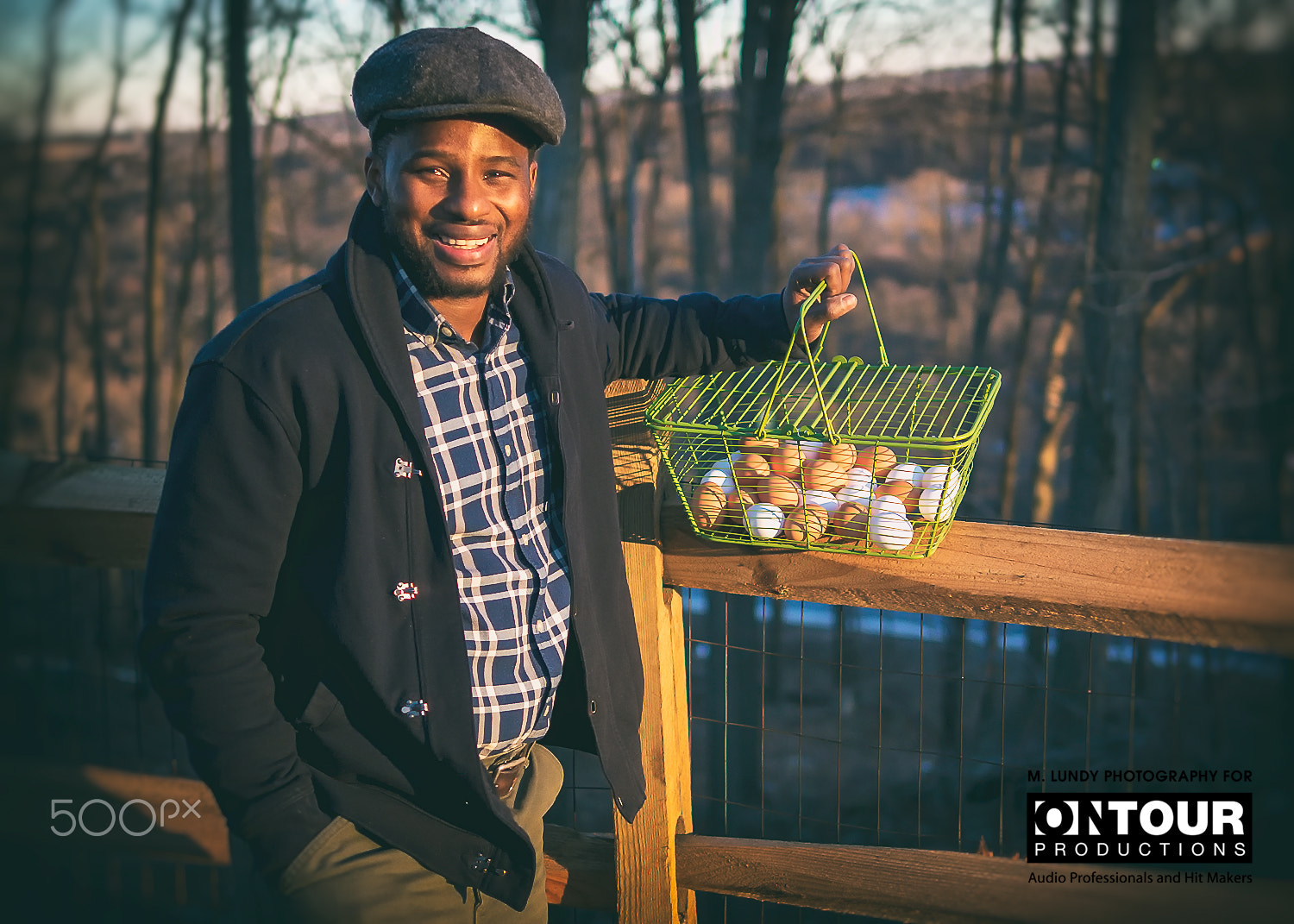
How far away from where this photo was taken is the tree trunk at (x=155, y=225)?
998 centimetres

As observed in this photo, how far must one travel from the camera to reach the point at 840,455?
2.01m

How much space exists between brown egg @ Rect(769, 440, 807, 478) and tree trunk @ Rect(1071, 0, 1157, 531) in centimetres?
531

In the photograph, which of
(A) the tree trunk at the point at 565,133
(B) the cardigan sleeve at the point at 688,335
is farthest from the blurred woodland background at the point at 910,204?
(B) the cardigan sleeve at the point at 688,335

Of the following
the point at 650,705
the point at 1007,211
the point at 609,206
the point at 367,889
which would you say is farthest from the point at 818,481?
the point at 609,206

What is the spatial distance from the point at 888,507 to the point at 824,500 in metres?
0.13

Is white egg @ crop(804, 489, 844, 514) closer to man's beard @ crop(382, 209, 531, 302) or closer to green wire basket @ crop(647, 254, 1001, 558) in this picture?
green wire basket @ crop(647, 254, 1001, 558)

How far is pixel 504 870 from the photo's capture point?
75.2 inches

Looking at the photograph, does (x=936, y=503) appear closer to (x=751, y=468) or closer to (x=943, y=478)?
(x=943, y=478)

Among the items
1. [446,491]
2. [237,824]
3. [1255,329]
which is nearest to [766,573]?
[446,491]

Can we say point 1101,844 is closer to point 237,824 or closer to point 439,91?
point 237,824

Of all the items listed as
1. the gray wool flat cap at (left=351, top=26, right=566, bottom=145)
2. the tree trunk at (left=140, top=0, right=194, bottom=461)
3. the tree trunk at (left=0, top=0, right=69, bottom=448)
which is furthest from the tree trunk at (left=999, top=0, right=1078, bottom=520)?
the tree trunk at (left=0, top=0, right=69, bottom=448)

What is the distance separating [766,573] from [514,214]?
0.96 m

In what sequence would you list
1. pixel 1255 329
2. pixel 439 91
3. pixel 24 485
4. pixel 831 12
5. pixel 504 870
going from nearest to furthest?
pixel 439 91
pixel 504 870
pixel 24 485
pixel 831 12
pixel 1255 329

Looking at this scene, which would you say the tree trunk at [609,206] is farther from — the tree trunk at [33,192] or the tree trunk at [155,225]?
the tree trunk at [33,192]
